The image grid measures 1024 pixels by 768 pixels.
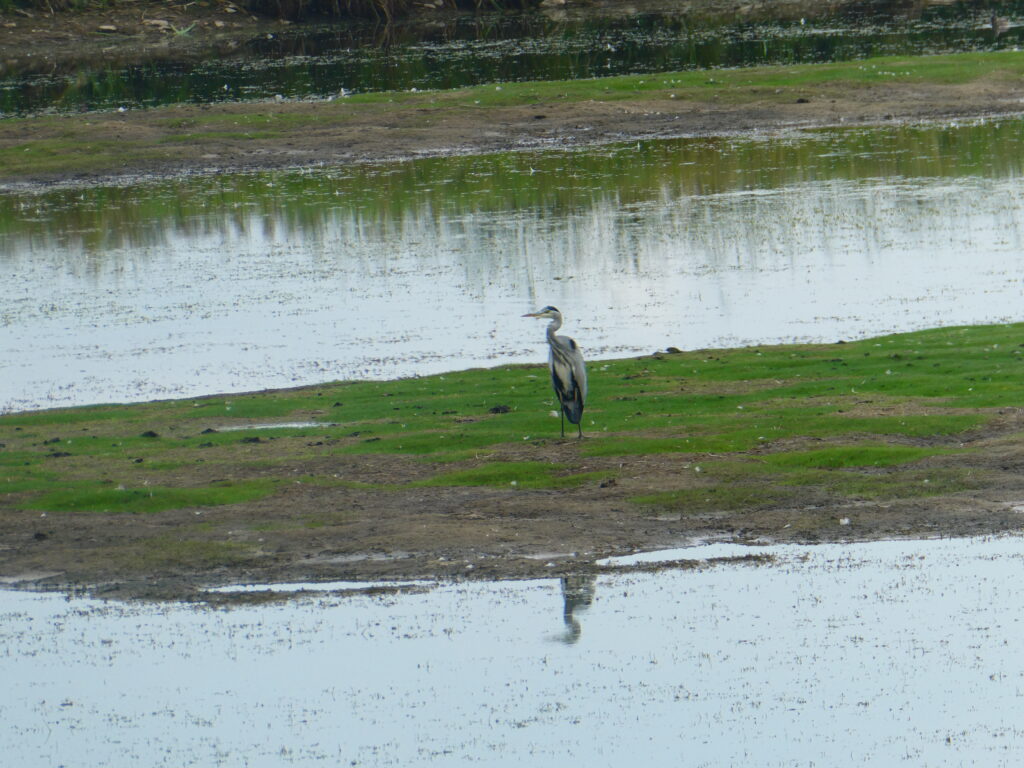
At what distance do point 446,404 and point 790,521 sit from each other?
6.08m

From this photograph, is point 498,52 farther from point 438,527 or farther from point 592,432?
point 438,527

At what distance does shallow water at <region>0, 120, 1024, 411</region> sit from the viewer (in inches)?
968

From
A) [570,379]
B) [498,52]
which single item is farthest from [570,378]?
[498,52]

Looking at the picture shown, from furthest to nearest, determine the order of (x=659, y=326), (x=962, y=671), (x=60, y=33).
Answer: (x=60, y=33), (x=659, y=326), (x=962, y=671)

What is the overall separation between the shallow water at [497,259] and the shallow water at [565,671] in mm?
9208

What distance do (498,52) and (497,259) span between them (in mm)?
31910

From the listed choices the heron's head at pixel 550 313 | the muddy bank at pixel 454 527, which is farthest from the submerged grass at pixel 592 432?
the heron's head at pixel 550 313

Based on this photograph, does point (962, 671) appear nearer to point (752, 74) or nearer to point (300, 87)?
point (752, 74)

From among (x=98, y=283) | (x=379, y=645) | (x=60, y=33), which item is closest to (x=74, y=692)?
(x=379, y=645)

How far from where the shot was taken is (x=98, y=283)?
31.8 meters

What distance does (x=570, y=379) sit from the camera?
17.9m

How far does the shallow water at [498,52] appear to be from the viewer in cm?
5334

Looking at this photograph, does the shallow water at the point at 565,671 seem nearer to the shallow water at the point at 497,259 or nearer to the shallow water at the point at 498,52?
the shallow water at the point at 497,259

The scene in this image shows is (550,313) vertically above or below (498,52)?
below
